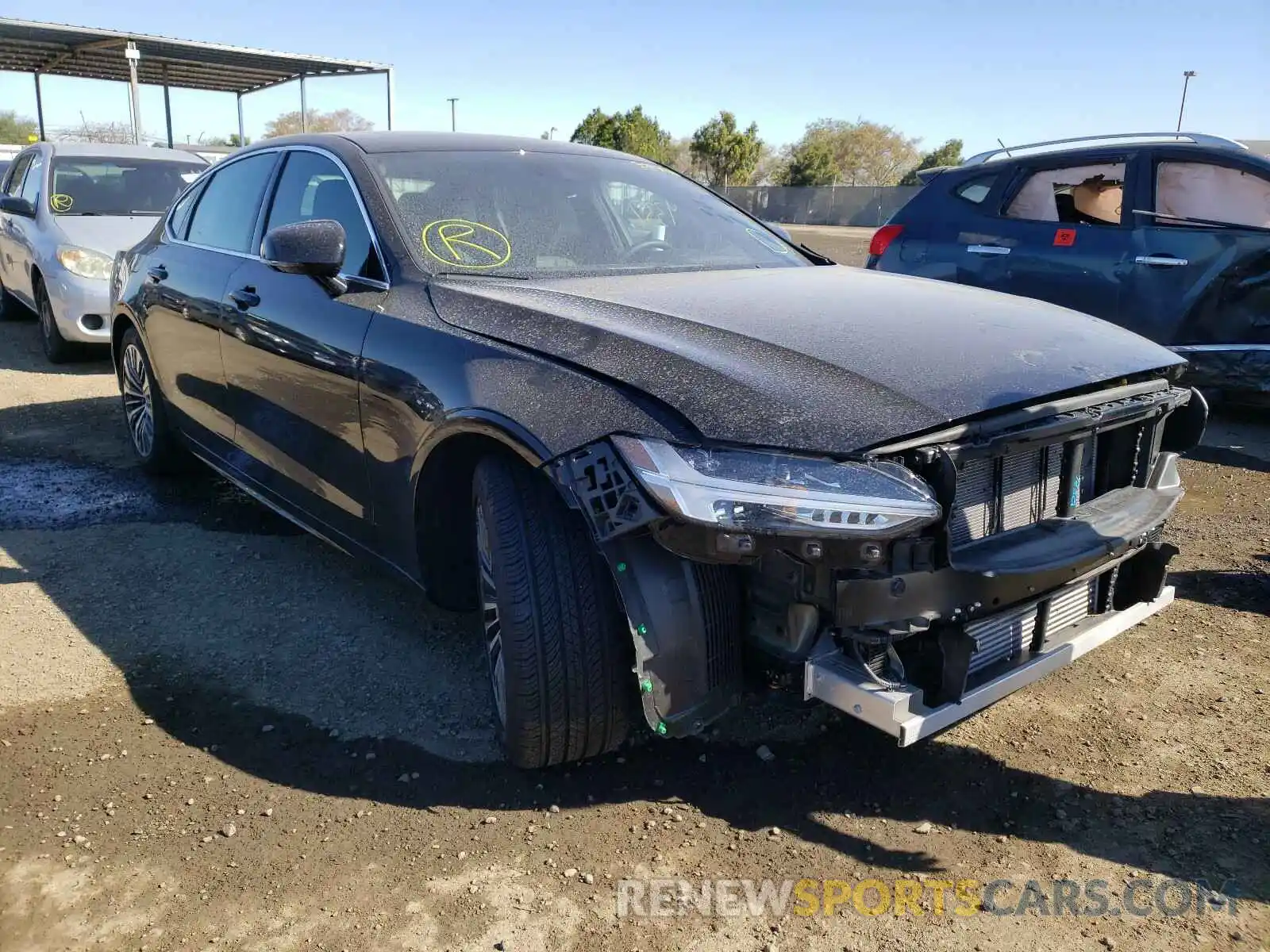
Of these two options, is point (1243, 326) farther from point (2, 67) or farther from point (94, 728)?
point (2, 67)

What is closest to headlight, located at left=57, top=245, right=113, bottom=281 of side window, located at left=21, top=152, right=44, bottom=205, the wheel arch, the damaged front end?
side window, located at left=21, top=152, right=44, bottom=205

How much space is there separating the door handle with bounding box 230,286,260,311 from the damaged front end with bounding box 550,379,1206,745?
2013 millimetres

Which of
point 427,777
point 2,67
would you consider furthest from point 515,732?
point 2,67

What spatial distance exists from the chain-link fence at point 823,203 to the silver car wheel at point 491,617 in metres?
38.3

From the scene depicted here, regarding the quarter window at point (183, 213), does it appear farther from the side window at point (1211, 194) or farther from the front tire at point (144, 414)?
the side window at point (1211, 194)

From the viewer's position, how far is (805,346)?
238 centimetres

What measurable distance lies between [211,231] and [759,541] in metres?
3.45

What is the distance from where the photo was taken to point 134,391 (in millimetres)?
5410

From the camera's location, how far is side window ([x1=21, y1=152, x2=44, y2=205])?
8664 mm

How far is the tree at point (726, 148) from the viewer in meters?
46.6

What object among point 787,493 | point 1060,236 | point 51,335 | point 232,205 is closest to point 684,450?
point 787,493

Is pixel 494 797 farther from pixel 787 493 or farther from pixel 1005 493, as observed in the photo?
pixel 1005 493

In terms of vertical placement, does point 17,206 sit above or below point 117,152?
below

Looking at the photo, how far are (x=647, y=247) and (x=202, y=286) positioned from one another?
6.62 ft
